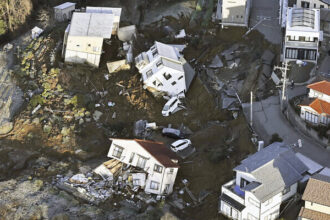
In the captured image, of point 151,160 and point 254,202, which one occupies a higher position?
point 151,160

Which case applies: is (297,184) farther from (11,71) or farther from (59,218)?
(11,71)

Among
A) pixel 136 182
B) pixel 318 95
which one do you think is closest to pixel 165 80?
pixel 136 182

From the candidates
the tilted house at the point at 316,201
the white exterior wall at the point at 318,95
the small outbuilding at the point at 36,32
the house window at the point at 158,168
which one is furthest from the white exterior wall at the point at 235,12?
the tilted house at the point at 316,201

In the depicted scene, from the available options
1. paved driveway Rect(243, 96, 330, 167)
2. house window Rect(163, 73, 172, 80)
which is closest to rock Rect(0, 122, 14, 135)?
house window Rect(163, 73, 172, 80)

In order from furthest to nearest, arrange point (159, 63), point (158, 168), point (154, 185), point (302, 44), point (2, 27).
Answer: point (2, 27), point (159, 63), point (302, 44), point (154, 185), point (158, 168)

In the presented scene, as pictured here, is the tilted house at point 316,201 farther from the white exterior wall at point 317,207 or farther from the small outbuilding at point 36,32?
the small outbuilding at point 36,32

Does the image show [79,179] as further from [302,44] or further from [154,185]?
[302,44]
